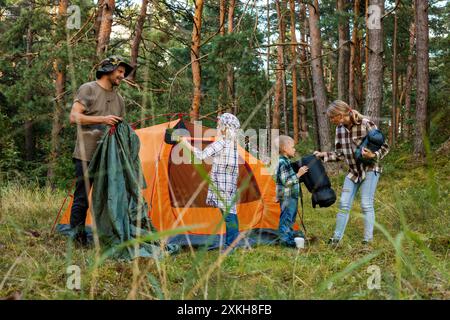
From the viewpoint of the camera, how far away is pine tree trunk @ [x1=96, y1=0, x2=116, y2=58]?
9.62 metres

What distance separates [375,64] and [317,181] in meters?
5.32

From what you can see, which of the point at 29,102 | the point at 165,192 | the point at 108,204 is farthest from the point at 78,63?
the point at 108,204

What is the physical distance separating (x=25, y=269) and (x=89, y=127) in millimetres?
1789

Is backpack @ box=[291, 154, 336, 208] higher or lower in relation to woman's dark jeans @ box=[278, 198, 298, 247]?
higher

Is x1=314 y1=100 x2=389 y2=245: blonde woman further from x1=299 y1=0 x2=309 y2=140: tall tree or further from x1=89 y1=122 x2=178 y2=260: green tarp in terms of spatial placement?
x1=299 y1=0 x2=309 y2=140: tall tree

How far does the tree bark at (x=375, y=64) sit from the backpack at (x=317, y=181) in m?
4.53

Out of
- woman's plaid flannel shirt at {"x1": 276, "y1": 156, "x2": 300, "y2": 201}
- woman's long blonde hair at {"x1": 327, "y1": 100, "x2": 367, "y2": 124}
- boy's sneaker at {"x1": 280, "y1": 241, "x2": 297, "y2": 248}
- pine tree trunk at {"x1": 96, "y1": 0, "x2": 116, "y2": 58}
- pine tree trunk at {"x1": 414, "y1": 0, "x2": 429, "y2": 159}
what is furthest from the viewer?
pine tree trunk at {"x1": 414, "y1": 0, "x2": 429, "y2": 159}

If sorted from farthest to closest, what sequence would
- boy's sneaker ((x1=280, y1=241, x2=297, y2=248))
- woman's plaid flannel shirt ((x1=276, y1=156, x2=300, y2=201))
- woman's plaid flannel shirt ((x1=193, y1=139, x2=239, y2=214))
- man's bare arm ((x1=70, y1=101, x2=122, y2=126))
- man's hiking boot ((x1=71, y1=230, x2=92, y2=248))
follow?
woman's plaid flannel shirt ((x1=276, y1=156, x2=300, y2=201))
boy's sneaker ((x1=280, y1=241, x2=297, y2=248))
woman's plaid flannel shirt ((x1=193, y1=139, x2=239, y2=214))
man's hiking boot ((x1=71, y1=230, x2=92, y2=248))
man's bare arm ((x1=70, y1=101, x2=122, y2=126))

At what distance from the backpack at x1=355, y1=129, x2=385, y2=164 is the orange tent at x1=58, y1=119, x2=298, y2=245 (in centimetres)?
116

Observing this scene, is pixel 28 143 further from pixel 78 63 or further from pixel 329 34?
pixel 329 34

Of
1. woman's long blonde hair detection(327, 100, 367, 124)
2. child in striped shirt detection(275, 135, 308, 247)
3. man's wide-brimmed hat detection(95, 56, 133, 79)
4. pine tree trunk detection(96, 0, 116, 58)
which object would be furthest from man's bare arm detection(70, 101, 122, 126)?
pine tree trunk detection(96, 0, 116, 58)

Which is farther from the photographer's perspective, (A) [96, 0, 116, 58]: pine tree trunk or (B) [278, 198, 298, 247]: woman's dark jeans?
(A) [96, 0, 116, 58]: pine tree trunk

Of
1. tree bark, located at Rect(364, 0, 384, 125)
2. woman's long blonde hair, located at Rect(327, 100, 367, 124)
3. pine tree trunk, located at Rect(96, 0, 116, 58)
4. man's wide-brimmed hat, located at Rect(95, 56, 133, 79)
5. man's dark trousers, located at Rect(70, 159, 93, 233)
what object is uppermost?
pine tree trunk, located at Rect(96, 0, 116, 58)

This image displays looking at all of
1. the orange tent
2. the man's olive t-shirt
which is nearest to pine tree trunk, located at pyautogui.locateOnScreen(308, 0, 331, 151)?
the orange tent
